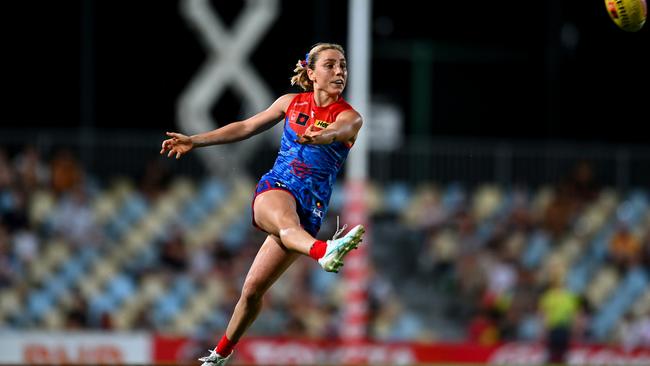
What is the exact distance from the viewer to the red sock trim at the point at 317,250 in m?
8.79


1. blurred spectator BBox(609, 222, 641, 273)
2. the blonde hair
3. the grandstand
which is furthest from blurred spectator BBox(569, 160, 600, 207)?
the blonde hair

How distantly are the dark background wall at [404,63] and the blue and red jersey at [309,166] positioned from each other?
1398cm

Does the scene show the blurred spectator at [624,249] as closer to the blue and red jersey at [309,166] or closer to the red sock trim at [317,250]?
the blue and red jersey at [309,166]

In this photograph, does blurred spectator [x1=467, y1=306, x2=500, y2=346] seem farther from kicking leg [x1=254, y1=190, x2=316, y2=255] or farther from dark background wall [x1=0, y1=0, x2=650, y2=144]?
kicking leg [x1=254, y1=190, x2=316, y2=255]

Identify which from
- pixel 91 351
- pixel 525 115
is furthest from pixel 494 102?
pixel 91 351

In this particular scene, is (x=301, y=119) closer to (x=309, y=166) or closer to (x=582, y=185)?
(x=309, y=166)

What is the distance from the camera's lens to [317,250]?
29.0 ft

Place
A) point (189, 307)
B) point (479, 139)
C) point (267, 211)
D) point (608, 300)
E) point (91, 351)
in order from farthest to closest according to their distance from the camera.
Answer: point (479, 139), point (608, 300), point (189, 307), point (91, 351), point (267, 211)

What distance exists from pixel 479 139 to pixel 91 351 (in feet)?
35.0

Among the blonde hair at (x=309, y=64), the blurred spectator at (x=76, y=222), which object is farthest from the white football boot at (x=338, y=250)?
the blurred spectator at (x=76, y=222)

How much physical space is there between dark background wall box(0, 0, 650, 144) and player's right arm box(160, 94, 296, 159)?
1382cm

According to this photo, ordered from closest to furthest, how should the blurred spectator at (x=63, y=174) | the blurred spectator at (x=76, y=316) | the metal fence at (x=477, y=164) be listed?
the blurred spectator at (x=76, y=316) < the blurred spectator at (x=63, y=174) < the metal fence at (x=477, y=164)

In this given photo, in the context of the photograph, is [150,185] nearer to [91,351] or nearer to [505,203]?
[91,351]

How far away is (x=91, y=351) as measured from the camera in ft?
59.7
